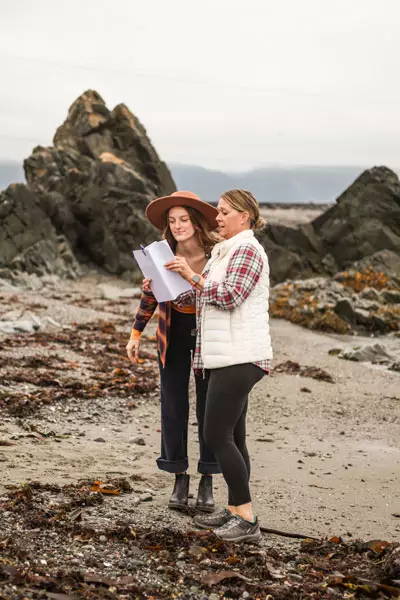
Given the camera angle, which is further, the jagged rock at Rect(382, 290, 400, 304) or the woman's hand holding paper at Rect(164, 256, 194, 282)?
the jagged rock at Rect(382, 290, 400, 304)

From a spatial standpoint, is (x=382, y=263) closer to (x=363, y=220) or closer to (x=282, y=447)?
(x=363, y=220)

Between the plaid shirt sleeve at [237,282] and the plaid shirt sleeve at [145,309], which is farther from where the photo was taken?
the plaid shirt sleeve at [145,309]

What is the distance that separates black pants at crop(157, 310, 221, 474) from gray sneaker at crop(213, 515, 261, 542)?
1.76ft

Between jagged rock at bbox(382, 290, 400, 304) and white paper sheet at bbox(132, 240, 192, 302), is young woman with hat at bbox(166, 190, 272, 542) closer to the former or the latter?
white paper sheet at bbox(132, 240, 192, 302)

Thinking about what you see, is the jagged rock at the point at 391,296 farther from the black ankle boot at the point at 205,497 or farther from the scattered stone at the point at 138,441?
the black ankle boot at the point at 205,497

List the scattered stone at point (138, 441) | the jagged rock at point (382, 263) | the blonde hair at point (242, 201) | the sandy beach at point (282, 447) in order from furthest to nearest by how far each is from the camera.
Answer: the jagged rock at point (382, 263), the scattered stone at point (138, 441), the sandy beach at point (282, 447), the blonde hair at point (242, 201)

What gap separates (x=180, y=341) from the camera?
5.81 metres

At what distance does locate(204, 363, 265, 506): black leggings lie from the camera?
5.04m

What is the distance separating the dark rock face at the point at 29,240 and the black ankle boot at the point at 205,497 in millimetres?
25386

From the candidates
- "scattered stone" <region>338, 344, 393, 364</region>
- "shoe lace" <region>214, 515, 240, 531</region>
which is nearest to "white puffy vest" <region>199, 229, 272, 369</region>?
"shoe lace" <region>214, 515, 240, 531</region>

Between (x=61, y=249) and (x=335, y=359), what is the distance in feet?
65.7

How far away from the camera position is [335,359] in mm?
15961

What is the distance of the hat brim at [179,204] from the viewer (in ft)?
18.5

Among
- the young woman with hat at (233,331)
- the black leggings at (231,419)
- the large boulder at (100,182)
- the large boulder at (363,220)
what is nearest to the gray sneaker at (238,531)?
the young woman with hat at (233,331)
